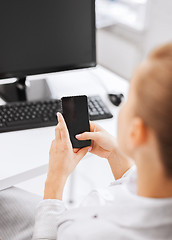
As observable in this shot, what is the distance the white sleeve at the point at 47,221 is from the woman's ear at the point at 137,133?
1.00 feet

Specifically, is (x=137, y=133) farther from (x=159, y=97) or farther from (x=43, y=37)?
(x=43, y=37)

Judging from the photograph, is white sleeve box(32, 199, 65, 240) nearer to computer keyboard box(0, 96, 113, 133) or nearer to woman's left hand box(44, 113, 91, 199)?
woman's left hand box(44, 113, 91, 199)

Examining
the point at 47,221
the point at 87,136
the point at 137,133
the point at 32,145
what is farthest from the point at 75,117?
the point at 137,133

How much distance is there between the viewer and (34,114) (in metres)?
1.05

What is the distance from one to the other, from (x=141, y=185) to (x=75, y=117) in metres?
0.35

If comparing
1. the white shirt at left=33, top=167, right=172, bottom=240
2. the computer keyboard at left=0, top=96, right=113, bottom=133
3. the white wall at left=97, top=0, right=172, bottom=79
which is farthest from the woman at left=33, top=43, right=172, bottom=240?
the white wall at left=97, top=0, right=172, bottom=79

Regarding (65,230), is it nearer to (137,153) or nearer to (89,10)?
(137,153)

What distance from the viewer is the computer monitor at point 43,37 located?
103 cm

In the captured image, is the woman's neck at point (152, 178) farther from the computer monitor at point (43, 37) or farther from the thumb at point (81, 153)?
the computer monitor at point (43, 37)

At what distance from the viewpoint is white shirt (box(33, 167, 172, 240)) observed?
21.9 inches

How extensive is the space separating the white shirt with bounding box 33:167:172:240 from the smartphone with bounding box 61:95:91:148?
0.20m

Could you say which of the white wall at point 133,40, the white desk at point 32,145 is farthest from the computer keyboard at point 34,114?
the white wall at point 133,40

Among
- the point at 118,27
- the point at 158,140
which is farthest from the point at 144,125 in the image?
the point at 118,27

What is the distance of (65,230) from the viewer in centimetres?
67
